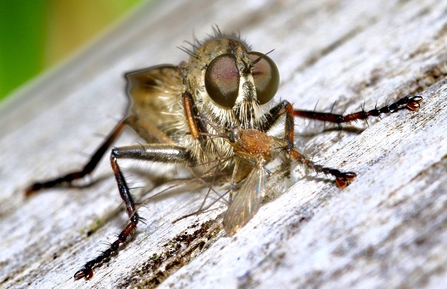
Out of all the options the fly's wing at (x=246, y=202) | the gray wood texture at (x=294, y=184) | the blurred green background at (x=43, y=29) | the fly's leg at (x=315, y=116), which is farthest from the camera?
the blurred green background at (x=43, y=29)

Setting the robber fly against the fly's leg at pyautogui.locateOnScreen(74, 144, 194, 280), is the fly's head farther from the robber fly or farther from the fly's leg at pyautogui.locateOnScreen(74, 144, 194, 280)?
the fly's leg at pyautogui.locateOnScreen(74, 144, 194, 280)

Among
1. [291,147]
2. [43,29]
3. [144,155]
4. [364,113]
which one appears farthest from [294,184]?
[43,29]

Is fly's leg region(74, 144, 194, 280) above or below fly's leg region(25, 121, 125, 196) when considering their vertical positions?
below

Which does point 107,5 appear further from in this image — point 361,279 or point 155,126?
point 361,279

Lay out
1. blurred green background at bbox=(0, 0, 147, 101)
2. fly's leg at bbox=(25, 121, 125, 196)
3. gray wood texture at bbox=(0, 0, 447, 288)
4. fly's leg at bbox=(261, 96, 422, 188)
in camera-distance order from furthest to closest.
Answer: blurred green background at bbox=(0, 0, 147, 101) < fly's leg at bbox=(25, 121, 125, 196) < fly's leg at bbox=(261, 96, 422, 188) < gray wood texture at bbox=(0, 0, 447, 288)

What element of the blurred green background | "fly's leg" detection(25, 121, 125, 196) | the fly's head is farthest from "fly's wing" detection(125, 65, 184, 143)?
the blurred green background

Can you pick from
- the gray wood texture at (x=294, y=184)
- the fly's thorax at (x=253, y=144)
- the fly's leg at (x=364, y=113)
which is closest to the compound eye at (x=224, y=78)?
→ the fly's thorax at (x=253, y=144)

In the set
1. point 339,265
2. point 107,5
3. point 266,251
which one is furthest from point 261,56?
point 107,5

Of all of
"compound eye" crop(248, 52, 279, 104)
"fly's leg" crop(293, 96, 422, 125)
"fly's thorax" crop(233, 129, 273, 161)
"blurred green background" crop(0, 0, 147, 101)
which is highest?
"blurred green background" crop(0, 0, 147, 101)

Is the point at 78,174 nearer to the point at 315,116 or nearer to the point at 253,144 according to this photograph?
the point at 253,144

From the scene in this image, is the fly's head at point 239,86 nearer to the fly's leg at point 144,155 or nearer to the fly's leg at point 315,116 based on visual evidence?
the fly's leg at point 315,116
